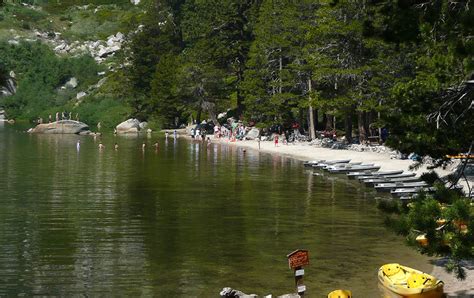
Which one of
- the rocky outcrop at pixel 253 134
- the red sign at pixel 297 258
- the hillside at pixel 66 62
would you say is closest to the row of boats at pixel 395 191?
the red sign at pixel 297 258

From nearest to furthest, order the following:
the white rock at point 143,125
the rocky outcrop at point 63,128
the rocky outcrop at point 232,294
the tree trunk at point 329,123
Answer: the rocky outcrop at point 232,294 < the tree trunk at point 329,123 < the rocky outcrop at point 63,128 < the white rock at point 143,125

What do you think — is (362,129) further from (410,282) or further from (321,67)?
(410,282)

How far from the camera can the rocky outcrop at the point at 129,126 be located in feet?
328

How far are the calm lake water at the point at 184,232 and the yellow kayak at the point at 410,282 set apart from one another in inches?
26.8

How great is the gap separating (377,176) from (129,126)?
66727 millimetres

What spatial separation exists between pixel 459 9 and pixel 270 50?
57.7 metres

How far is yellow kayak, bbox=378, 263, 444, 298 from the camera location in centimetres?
1597

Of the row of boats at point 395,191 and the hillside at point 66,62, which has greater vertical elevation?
the hillside at point 66,62

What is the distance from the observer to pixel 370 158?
162ft

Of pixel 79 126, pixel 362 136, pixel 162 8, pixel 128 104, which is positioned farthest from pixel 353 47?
pixel 162 8

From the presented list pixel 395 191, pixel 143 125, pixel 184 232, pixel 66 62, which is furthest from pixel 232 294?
pixel 66 62

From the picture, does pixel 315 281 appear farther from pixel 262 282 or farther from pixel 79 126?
pixel 79 126

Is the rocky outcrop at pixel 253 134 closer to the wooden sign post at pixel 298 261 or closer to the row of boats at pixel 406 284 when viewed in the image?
the row of boats at pixel 406 284

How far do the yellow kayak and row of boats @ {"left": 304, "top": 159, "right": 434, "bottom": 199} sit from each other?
1097cm
